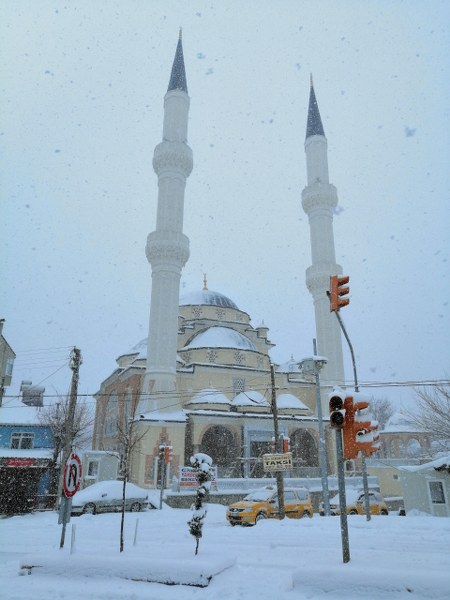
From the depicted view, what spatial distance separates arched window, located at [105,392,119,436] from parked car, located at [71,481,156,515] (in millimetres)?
17571

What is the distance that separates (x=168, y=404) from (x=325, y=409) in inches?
530

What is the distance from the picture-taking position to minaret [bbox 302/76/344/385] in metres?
40.1

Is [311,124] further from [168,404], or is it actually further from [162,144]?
[168,404]

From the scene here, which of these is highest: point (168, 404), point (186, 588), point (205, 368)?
point (205, 368)

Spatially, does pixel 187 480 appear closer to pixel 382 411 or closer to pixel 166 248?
pixel 166 248

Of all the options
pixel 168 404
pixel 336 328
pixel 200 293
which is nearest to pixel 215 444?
pixel 168 404

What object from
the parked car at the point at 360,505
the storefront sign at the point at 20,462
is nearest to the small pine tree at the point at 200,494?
the parked car at the point at 360,505

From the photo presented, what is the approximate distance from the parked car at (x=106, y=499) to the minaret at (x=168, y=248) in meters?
10.9

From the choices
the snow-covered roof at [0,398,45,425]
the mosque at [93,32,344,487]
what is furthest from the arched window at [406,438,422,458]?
the snow-covered roof at [0,398,45,425]

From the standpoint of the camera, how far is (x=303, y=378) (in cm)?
4900

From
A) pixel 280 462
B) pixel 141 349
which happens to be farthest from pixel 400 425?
pixel 280 462

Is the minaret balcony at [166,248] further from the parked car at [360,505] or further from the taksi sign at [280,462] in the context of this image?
the taksi sign at [280,462]

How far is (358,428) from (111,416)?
124 feet

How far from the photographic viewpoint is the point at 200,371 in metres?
40.2
